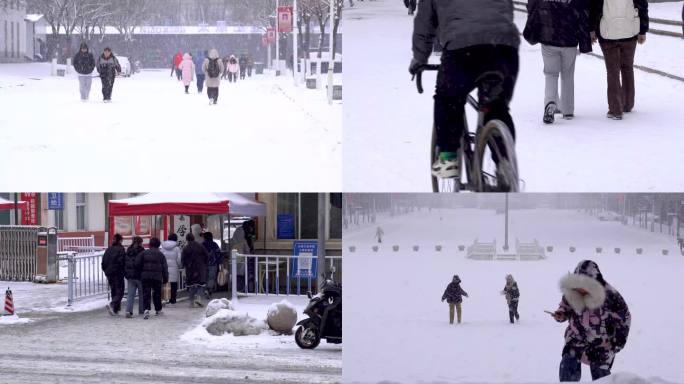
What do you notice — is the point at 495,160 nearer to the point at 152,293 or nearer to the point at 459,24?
the point at 459,24

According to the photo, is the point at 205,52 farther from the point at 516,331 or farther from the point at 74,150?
the point at 516,331

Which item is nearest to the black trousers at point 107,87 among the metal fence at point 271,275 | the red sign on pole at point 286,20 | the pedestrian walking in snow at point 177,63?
the pedestrian walking in snow at point 177,63

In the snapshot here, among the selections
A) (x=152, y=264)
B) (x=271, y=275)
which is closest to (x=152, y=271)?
(x=152, y=264)

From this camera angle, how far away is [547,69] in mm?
4309

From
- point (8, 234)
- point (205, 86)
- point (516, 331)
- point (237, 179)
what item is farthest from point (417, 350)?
point (8, 234)

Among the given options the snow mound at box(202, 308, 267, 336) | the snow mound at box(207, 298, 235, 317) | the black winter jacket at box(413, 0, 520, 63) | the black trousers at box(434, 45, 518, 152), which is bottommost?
the snow mound at box(202, 308, 267, 336)

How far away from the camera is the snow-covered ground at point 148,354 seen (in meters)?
4.73

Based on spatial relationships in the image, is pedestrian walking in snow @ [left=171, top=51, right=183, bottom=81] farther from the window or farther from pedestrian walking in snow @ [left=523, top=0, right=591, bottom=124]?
pedestrian walking in snow @ [left=523, top=0, right=591, bottom=124]

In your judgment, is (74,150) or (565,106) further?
(74,150)

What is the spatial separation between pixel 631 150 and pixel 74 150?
217 centimetres

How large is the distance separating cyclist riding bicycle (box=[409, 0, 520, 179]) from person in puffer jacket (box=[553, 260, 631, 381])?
817 millimetres

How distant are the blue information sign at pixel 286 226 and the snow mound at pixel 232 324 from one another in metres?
0.37

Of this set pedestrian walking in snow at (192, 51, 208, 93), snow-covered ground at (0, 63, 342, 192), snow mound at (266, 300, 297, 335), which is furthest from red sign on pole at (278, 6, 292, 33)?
snow mound at (266, 300, 297, 335)

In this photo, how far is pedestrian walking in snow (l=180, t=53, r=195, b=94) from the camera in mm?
4629
